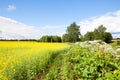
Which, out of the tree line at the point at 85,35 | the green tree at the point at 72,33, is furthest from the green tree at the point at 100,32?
the green tree at the point at 72,33

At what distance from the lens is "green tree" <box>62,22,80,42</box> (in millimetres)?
100312

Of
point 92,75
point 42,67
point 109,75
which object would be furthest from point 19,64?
point 109,75

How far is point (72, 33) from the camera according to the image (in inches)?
4205

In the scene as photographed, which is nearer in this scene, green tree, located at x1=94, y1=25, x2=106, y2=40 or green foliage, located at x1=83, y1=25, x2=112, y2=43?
green foliage, located at x1=83, y1=25, x2=112, y2=43

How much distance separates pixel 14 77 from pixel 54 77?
6.00ft

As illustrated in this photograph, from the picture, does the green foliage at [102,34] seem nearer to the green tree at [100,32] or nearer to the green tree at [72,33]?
the green tree at [100,32]

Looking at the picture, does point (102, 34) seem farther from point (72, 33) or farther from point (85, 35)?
point (72, 33)

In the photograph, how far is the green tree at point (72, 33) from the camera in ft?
329

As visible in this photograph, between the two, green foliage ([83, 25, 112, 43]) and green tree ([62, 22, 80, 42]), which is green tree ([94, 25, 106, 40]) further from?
green tree ([62, 22, 80, 42])

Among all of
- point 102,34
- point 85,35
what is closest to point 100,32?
point 102,34

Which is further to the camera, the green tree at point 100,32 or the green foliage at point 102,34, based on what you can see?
the green tree at point 100,32

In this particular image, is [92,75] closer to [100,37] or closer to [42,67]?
[42,67]

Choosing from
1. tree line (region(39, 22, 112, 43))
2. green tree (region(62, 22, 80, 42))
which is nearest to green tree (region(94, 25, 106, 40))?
tree line (region(39, 22, 112, 43))

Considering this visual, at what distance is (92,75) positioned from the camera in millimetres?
11211
